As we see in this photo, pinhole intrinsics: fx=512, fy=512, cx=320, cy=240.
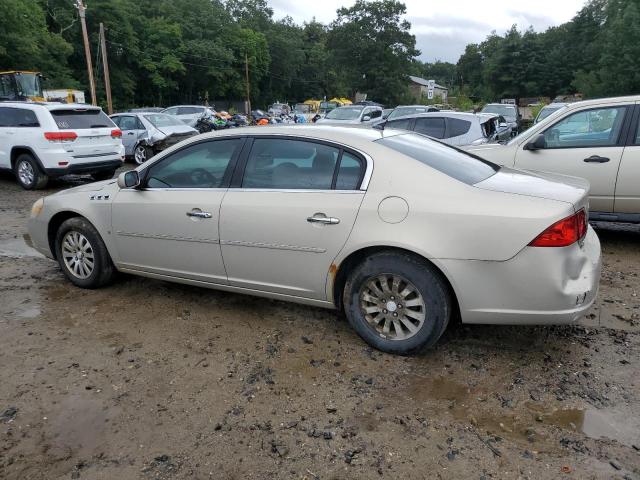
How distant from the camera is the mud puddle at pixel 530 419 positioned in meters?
2.72

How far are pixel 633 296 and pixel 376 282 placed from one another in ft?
8.86

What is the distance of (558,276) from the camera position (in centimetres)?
304

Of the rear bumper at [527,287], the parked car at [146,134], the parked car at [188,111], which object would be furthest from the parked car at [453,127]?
the parked car at [188,111]

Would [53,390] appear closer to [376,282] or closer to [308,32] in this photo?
[376,282]

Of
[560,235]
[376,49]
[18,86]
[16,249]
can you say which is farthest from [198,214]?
[376,49]

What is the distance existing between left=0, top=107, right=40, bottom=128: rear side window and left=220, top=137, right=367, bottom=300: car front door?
802 cm

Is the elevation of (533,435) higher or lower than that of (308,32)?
lower

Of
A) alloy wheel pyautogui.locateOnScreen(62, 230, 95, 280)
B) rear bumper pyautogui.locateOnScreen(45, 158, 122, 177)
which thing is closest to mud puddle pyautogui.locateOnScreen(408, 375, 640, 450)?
alloy wheel pyautogui.locateOnScreen(62, 230, 95, 280)

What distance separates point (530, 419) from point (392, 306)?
3.45 feet

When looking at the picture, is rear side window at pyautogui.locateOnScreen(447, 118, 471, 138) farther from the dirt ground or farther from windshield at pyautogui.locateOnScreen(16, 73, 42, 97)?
windshield at pyautogui.locateOnScreen(16, 73, 42, 97)

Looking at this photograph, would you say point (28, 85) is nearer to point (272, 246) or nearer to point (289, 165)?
point (289, 165)

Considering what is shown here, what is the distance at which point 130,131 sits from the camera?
1381cm

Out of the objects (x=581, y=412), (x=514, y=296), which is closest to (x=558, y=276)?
(x=514, y=296)

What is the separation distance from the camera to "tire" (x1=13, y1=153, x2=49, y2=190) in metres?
10.3
